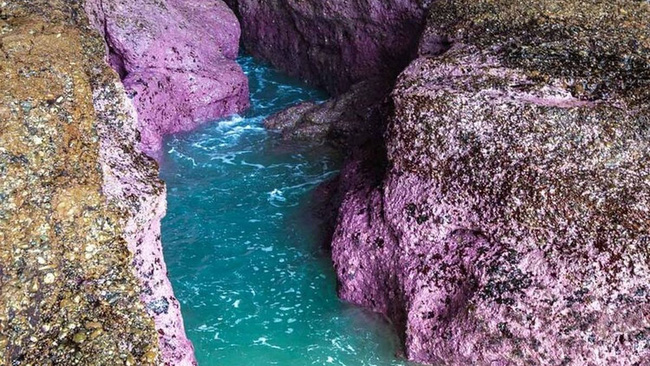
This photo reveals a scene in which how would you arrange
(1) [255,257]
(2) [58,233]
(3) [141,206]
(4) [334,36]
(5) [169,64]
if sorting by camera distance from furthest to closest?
1. (4) [334,36]
2. (5) [169,64]
3. (1) [255,257]
4. (3) [141,206]
5. (2) [58,233]

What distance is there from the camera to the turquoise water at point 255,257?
607 centimetres

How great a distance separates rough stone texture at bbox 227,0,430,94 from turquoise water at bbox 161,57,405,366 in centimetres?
177

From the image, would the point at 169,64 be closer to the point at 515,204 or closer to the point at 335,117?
the point at 335,117

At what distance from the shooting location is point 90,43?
5938mm

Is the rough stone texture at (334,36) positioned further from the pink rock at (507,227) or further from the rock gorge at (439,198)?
the pink rock at (507,227)

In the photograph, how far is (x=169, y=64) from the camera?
10.6 m

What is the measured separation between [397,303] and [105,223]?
8.78 ft

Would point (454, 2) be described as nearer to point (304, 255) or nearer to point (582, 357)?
point (304, 255)

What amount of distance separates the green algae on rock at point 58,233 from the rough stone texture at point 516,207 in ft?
8.14

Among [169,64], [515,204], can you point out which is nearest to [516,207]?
[515,204]

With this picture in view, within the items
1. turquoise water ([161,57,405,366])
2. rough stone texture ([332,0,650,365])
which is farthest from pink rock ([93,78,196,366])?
rough stone texture ([332,0,650,365])

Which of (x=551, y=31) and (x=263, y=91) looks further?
(x=263, y=91)

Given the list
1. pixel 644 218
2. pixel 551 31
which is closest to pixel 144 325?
pixel 644 218

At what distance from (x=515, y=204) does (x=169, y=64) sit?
21.3 ft
